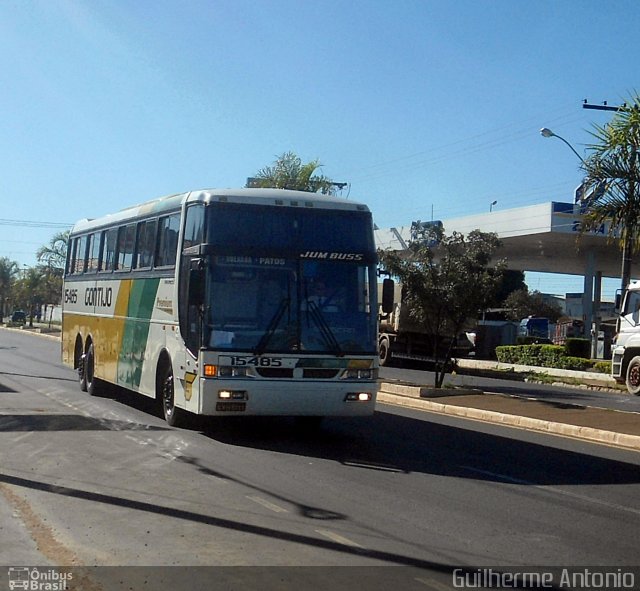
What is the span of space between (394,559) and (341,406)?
20.2 feet

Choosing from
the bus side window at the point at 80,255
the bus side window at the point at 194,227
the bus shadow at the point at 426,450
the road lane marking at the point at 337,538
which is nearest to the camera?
the road lane marking at the point at 337,538

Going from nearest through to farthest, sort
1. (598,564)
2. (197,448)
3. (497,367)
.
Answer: (598,564) → (197,448) → (497,367)

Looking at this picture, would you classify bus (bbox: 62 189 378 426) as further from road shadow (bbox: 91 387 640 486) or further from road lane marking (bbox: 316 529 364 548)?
road lane marking (bbox: 316 529 364 548)

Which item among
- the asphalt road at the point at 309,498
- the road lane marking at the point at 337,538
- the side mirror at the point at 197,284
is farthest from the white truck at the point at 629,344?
the road lane marking at the point at 337,538

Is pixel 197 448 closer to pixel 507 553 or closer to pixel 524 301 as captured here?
pixel 507 553

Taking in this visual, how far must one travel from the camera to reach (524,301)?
2625 inches

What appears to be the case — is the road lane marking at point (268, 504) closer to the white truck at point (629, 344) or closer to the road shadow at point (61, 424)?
the road shadow at point (61, 424)

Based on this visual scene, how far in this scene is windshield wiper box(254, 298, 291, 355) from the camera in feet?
42.7

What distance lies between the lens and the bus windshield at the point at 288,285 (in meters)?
13.1

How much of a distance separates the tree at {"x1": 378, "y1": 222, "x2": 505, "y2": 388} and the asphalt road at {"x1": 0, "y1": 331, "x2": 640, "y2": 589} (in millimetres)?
6805

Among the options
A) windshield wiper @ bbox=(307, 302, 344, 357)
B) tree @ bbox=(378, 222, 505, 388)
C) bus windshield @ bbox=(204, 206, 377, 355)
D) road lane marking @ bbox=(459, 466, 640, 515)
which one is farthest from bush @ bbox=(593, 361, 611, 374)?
road lane marking @ bbox=(459, 466, 640, 515)

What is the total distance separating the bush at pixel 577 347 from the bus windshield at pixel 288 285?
2504cm

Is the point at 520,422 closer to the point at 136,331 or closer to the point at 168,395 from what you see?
the point at 168,395

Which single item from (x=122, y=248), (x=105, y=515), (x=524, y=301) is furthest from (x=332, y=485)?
(x=524, y=301)
